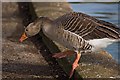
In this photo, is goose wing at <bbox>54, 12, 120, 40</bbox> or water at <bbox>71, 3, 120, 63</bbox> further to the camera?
water at <bbox>71, 3, 120, 63</bbox>

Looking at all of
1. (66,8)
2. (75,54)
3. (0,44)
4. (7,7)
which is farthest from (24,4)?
(75,54)

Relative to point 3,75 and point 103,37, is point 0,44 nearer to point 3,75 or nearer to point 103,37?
point 3,75

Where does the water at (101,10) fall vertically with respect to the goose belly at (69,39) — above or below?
below

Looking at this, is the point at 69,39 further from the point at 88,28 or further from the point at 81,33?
the point at 88,28

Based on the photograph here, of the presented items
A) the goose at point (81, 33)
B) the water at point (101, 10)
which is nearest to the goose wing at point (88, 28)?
the goose at point (81, 33)

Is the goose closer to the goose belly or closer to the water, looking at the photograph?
the goose belly

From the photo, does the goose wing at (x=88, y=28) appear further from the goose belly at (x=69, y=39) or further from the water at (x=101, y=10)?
the water at (x=101, y=10)

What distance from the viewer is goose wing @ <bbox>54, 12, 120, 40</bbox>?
4859 mm

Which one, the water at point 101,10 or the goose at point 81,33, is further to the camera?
the water at point 101,10

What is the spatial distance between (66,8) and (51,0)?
0.71m

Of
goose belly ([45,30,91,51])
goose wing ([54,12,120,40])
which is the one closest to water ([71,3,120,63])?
goose wing ([54,12,120,40])

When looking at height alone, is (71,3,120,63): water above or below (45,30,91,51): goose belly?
→ below

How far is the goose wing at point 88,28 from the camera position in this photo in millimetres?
4859

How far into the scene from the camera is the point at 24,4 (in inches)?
357
